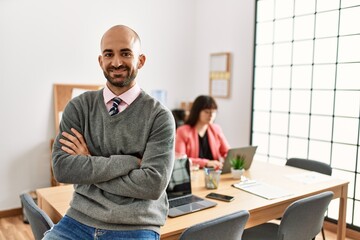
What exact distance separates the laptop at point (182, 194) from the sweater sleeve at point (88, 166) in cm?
49

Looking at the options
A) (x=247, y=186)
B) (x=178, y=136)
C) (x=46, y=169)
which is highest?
(x=178, y=136)

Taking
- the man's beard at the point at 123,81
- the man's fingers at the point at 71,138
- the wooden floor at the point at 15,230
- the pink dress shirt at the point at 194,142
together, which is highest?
the man's beard at the point at 123,81

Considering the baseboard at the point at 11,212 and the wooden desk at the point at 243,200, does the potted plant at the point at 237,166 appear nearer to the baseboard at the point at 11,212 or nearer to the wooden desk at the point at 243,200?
the wooden desk at the point at 243,200

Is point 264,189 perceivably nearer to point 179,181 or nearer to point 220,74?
point 179,181

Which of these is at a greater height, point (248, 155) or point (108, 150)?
point (108, 150)

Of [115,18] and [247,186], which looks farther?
[115,18]

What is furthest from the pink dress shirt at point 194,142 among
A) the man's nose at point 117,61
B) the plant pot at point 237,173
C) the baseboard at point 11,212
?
the baseboard at point 11,212

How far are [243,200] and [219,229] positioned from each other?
0.56 meters

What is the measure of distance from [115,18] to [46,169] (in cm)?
197

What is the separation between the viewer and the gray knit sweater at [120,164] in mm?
1419

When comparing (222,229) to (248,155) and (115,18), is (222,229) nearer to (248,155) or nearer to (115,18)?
(248,155)

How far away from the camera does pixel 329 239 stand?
3.19 metres

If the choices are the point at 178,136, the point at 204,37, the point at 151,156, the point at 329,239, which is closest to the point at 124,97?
the point at 151,156

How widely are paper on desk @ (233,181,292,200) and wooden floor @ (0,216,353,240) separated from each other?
1.35 meters
